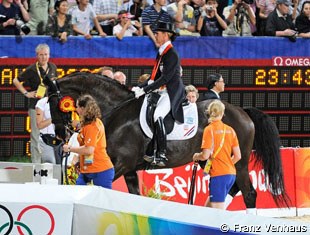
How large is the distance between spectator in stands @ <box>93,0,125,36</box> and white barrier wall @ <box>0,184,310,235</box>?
13.6 meters

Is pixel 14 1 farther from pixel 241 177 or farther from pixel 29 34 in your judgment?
pixel 241 177

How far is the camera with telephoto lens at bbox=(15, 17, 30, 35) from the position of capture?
64.7 ft

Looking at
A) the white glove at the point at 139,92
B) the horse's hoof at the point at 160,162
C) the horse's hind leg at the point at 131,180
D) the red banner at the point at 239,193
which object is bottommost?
the red banner at the point at 239,193

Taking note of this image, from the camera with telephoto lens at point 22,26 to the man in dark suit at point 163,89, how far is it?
4227 mm

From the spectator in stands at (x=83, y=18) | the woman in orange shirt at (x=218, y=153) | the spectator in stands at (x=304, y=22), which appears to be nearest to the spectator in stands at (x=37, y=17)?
the spectator in stands at (x=83, y=18)

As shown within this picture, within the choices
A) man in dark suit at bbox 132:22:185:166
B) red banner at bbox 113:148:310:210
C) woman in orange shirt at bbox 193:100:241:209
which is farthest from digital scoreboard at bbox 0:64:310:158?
woman in orange shirt at bbox 193:100:241:209

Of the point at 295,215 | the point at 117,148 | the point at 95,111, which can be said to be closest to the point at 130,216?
the point at 95,111

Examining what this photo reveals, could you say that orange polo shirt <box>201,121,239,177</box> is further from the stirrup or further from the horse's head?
the horse's head

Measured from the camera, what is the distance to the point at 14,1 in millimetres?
20422

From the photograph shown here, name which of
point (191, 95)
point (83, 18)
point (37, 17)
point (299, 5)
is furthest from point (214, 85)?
point (299, 5)

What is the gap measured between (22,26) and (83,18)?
130 centimetres

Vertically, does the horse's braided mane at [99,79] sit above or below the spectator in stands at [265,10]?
below

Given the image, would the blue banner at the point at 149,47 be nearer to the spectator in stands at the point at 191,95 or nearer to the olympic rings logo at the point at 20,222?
the spectator in stands at the point at 191,95

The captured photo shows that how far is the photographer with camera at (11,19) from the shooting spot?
19.8 meters
